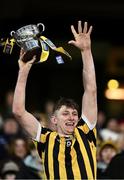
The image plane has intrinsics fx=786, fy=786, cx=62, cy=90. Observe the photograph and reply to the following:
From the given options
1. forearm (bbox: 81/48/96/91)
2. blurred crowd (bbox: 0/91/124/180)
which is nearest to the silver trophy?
forearm (bbox: 81/48/96/91)

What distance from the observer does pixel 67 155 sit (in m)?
6.95

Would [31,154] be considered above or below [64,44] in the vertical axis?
below

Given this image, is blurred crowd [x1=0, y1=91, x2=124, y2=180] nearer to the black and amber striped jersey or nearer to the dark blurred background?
the black and amber striped jersey

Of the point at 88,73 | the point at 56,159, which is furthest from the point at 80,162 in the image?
the point at 88,73

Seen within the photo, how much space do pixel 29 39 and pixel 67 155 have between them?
3.53 ft

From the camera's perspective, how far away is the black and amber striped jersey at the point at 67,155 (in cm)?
691

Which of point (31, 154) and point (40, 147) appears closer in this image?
point (40, 147)

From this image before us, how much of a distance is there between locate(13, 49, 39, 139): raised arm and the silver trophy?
0.07m

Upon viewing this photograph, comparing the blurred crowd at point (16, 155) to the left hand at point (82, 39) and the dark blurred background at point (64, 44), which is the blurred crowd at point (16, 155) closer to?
the left hand at point (82, 39)

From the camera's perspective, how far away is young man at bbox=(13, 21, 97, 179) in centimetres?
690

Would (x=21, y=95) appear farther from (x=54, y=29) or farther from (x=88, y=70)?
(x=54, y=29)

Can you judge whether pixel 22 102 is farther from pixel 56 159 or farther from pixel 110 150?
pixel 110 150

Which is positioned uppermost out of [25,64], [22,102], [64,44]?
[64,44]

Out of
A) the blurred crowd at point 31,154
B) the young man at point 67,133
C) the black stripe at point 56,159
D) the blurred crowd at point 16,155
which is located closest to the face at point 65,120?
the young man at point 67,133
